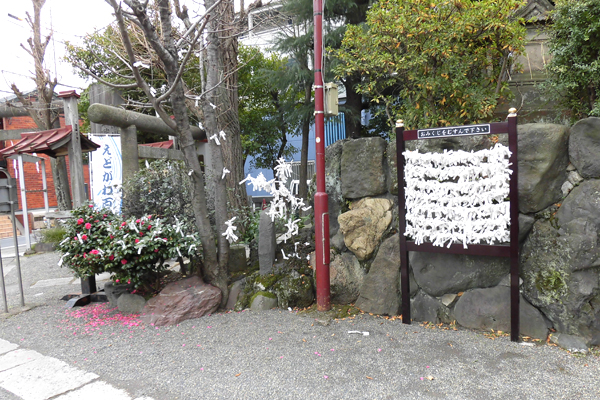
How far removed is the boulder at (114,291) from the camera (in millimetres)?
5043

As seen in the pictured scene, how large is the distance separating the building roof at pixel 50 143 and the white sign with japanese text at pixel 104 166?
1.00ft

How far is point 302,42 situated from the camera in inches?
352

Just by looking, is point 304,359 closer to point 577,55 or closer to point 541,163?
point 541,163

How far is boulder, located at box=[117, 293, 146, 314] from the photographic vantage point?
15.8 ft

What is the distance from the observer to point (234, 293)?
4918mm

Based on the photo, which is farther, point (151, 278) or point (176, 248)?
point (151, 278)

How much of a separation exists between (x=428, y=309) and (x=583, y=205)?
5.71ft

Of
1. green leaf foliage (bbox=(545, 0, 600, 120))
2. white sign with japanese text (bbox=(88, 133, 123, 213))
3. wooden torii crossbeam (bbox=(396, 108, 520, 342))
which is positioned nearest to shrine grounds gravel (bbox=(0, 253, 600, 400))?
wooden torii crossbeam (bbox=(396, 108, 520, 342))

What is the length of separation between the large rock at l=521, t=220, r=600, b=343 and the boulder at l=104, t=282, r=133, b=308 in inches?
182

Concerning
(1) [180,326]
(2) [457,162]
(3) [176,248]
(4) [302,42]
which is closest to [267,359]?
(1) [180,326]

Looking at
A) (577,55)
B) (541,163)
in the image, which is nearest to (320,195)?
(541,163)

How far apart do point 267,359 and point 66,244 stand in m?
A: 3.05

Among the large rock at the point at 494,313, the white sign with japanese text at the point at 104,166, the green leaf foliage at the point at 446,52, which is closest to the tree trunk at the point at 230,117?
the green leaf foliage at the point at 446,52

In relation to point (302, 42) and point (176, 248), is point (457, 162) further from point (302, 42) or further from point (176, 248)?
point (302, 42)
